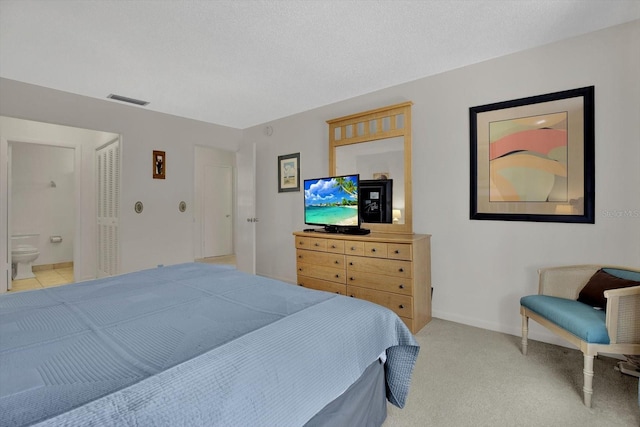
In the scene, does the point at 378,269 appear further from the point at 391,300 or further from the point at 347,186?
the point at 347,186

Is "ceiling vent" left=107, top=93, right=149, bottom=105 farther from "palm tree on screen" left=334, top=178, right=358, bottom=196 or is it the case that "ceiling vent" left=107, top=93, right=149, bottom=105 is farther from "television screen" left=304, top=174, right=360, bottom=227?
"palm tree on screen" left=334, top=178, right=358, bottom=196

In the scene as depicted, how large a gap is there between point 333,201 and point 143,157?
2.74 metres

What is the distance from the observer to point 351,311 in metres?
1.36

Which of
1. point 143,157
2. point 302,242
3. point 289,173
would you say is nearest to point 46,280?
point 143,157

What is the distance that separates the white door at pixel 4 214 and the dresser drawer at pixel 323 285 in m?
3.68

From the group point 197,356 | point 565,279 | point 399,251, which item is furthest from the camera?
point 399,251

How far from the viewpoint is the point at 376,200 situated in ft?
11.1

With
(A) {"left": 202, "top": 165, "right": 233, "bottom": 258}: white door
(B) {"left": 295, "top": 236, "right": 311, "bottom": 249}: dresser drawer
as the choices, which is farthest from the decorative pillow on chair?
(A) {"left": 202, "top": 165, "right": 233, "bottom": 258}: white door

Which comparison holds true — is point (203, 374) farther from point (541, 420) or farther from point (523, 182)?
point (523, 182)

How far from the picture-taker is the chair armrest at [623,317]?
171 cm

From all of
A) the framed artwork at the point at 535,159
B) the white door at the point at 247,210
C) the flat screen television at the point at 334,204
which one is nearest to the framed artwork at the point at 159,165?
the white door at the point at 247,210

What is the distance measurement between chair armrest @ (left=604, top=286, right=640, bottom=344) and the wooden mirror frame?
167 cm

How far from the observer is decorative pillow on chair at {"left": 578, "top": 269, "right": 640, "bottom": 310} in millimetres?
1941

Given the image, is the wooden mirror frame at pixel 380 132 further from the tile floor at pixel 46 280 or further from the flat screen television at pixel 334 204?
the tile floor at pixel 46 280
